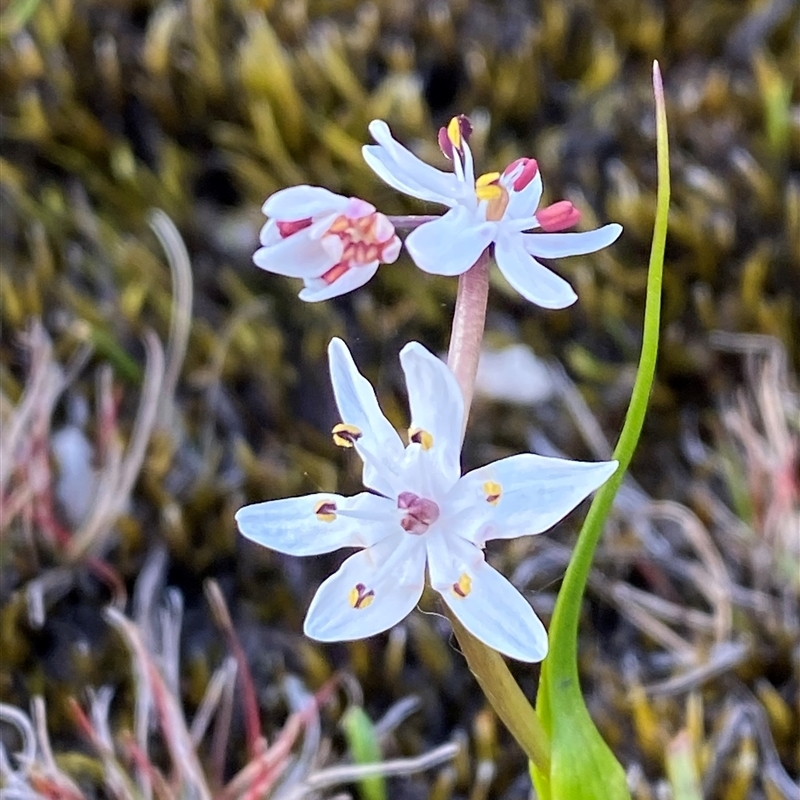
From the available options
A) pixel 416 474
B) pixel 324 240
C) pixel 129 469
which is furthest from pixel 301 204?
pixel 129 469

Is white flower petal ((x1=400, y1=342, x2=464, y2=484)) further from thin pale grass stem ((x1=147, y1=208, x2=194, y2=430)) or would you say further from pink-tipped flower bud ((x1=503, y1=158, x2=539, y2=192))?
thin pale grass stem ((x1=147, y1=208, x2=194, y2=430))

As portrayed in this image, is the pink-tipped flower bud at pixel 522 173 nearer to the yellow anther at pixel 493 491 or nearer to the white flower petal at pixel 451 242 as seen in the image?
the white flower petal at pixel 451 242

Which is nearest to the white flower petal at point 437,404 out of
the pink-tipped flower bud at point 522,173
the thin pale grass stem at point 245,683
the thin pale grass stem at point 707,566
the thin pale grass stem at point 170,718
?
the pink-tipped flower bud at point 522,173

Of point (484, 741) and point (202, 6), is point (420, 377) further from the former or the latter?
point (202, 6)

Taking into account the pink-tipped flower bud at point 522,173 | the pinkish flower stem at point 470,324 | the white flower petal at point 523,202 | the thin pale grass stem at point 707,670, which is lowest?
the thin pale grass stem at point 707,670

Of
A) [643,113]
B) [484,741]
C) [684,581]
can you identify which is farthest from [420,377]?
[643,113]

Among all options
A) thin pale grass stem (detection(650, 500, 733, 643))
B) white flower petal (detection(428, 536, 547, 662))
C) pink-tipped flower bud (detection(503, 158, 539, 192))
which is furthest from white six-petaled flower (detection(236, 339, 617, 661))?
thin pale grass stem (detection(650, 500, 733, 643))

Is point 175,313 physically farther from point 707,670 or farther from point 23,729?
point 707,670
